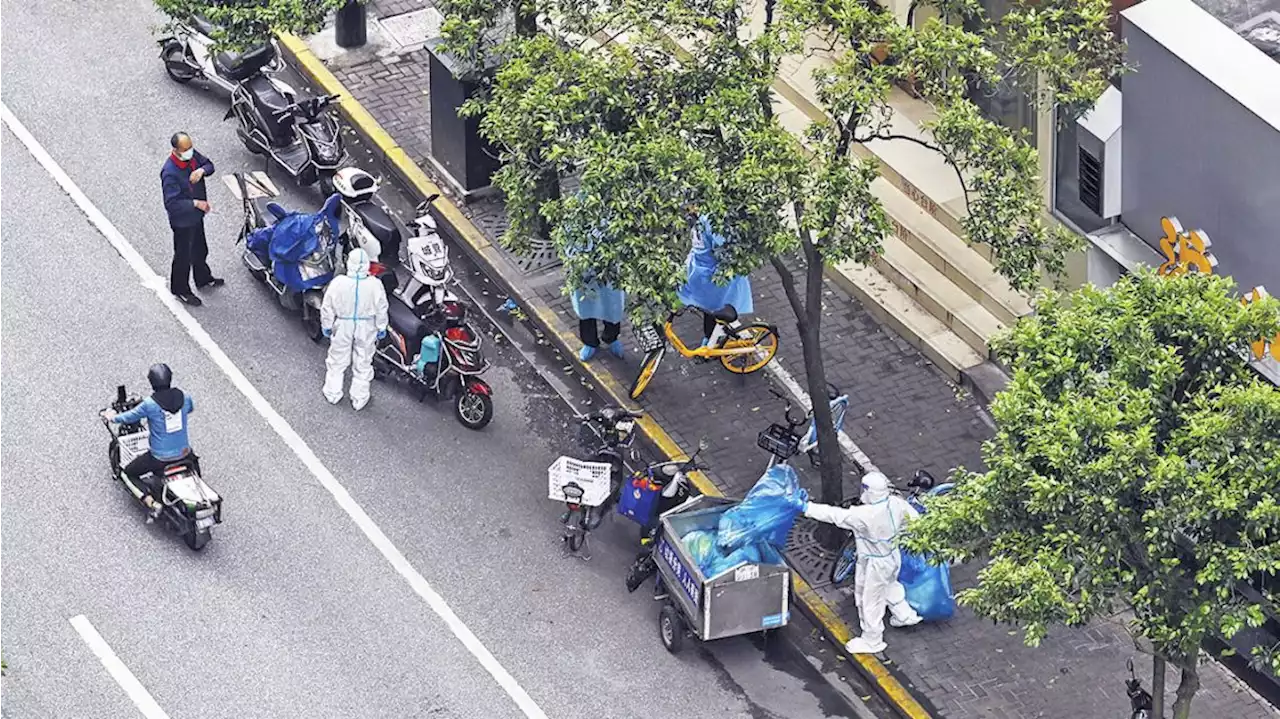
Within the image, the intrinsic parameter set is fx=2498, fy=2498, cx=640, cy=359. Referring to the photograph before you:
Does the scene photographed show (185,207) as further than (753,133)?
Yes

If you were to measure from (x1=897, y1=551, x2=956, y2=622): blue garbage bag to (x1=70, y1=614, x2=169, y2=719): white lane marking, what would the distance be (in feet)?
19.1

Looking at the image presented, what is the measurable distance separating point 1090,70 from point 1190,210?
1.45 metres

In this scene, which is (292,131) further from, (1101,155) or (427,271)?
(1101,155)

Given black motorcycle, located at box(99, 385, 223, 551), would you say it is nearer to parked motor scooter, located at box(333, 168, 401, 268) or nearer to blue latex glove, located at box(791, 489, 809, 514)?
parked motor scooter, located at box(333, 168, 401, 268)

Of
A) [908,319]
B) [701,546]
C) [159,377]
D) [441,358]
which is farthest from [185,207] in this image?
[908,319]

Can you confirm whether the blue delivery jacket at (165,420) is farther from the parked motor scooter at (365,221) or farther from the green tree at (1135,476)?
the green tree at (1135,476)

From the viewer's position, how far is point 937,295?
900 inches

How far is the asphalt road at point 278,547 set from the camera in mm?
18906

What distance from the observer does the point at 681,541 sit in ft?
63.4

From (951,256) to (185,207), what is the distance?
6968mm

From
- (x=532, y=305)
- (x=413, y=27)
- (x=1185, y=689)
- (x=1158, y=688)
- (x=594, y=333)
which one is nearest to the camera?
(x=1185, y=689)

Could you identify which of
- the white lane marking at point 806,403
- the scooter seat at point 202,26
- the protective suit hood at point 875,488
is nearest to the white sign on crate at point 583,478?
the white lane marking at point 806,403

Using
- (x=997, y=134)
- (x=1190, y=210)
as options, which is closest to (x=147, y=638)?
(x=997, y=134)

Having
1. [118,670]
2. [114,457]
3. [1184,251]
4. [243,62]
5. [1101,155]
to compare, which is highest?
[1101,155]
